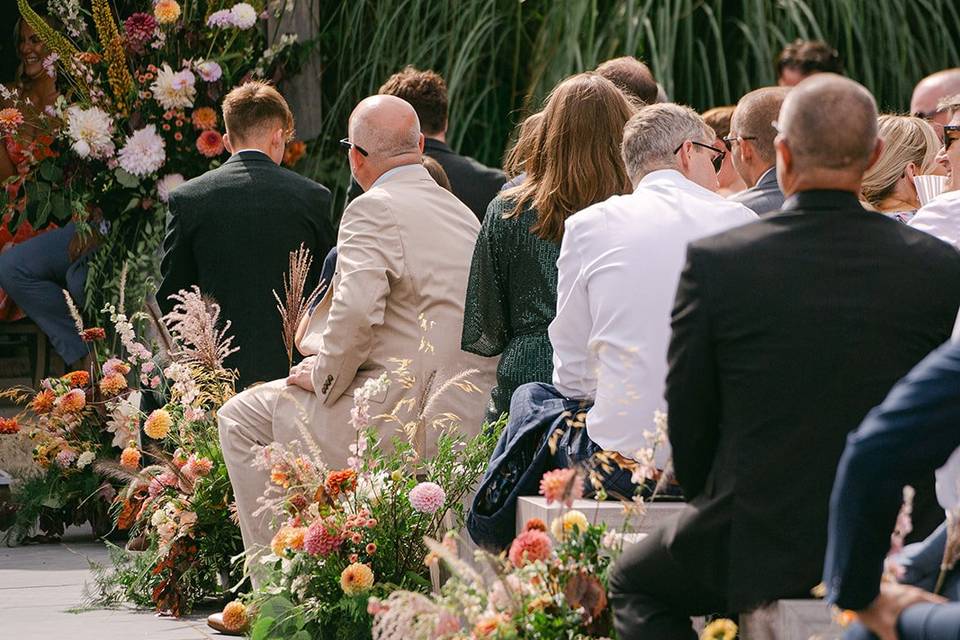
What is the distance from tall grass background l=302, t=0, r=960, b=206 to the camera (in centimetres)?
795

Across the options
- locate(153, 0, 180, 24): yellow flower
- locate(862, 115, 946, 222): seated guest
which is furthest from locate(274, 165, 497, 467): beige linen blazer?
locate(153, 0, 180, 24): yellow flower

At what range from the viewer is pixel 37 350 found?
28.6 feet

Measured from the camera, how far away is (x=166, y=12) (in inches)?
296

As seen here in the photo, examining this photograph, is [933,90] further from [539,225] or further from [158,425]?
[158,425]

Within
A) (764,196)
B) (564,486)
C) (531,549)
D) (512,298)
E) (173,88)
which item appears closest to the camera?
(564,486)

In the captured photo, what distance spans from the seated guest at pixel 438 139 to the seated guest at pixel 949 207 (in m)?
2.71

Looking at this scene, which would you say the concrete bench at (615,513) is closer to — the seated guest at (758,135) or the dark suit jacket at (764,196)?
the dark suit jacket at (764,196)

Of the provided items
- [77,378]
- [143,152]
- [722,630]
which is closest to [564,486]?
[722,630]

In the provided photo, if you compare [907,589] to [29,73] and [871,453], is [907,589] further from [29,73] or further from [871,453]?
[29,73]

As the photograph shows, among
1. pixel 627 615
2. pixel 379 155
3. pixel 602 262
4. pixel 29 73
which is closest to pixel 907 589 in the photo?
pixel 627 615

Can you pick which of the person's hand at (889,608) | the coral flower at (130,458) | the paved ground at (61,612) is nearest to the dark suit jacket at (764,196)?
the paved ground at (61,612)

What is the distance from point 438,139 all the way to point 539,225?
7.13 feet

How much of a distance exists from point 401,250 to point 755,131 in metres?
1.20

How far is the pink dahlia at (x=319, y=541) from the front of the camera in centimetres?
441
